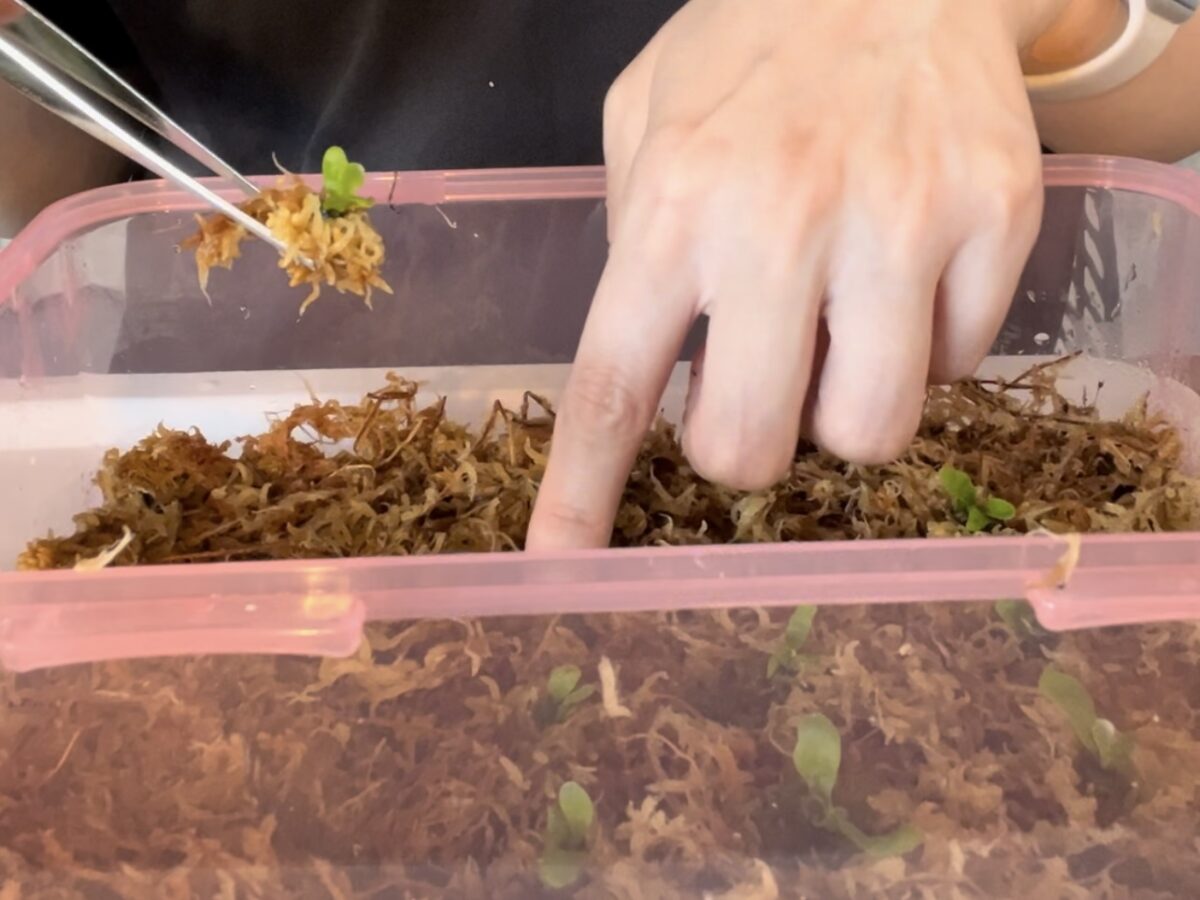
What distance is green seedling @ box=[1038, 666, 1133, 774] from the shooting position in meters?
0.53

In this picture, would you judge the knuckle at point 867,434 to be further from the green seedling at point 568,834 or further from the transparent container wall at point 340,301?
the transparent container wall at point 340,301

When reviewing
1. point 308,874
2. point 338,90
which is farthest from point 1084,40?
point 308,874

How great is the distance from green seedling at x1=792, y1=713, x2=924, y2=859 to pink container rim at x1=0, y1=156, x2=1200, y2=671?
76mm

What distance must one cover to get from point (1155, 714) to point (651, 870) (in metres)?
0.26

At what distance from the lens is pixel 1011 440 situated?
2.42 feet

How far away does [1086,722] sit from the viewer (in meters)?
0.53

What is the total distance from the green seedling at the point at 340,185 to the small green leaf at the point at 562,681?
14.0 inches

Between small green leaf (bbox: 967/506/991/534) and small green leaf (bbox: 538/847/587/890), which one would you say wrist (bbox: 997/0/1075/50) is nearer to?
small green leaf (bbox: 967/506/991/534)

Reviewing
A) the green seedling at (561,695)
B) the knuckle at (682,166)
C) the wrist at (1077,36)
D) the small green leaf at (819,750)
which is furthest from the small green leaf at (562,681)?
the wrist at (1077,36)

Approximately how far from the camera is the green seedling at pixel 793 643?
501 mm

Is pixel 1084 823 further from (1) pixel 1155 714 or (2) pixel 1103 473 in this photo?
(2) pixel 1103 473

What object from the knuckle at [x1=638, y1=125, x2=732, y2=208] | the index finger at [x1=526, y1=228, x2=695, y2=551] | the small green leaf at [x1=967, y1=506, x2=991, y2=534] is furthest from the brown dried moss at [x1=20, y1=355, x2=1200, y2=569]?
the knuckle at [x1=638, y1=125, x2=732, y2=208]

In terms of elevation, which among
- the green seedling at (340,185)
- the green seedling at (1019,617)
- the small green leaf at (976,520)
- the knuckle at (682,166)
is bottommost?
the small green leaf at (976,520)

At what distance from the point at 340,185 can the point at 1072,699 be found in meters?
0.52
